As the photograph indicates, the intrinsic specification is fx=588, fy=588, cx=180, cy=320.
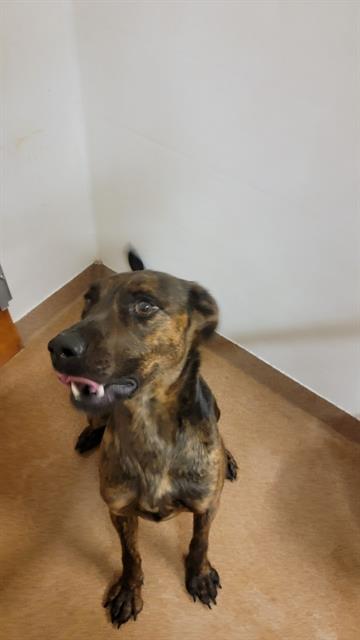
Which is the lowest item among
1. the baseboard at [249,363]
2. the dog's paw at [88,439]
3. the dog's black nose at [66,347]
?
the dog's paw at [88,439]

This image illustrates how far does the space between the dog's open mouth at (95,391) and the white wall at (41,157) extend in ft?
3.68

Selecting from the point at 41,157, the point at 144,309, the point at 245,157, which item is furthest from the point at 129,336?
the point at 41,157

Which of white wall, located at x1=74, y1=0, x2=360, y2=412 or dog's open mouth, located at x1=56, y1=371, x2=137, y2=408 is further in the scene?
white wall, located at x1=74, y1=0, x2=360, y2=412

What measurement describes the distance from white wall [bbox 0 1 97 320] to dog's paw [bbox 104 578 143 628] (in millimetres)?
1201

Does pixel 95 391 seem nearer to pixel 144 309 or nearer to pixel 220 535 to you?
pixel 144 309

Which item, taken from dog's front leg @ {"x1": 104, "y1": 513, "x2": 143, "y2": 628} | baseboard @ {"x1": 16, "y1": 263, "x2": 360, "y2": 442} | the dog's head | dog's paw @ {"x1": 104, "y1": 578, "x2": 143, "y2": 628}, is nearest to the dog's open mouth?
the dog's head

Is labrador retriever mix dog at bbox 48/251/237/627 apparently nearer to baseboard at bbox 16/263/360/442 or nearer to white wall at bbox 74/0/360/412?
white wall at bbox 74/0/360/412

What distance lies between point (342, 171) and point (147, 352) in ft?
2.58

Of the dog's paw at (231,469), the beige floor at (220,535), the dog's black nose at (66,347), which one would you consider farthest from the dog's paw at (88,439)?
the dog's black nose at (66,347)

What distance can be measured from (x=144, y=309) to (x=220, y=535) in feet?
3.42

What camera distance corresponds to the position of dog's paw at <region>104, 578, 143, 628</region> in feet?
5.93

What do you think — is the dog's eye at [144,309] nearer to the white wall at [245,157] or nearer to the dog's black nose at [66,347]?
the dog's black nose at [66,347]

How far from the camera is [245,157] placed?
1.82 m

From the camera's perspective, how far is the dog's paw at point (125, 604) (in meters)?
1.81
